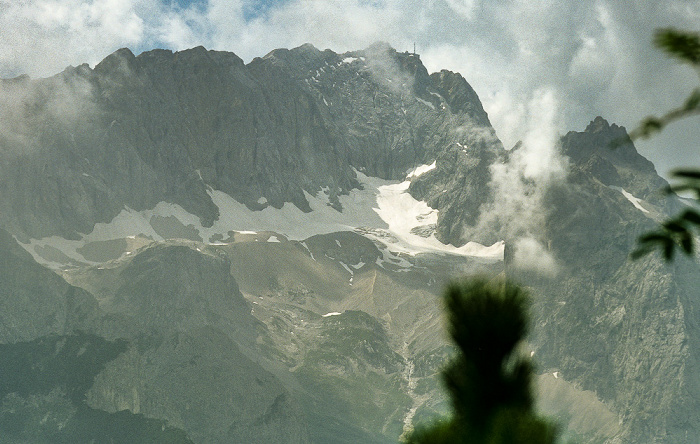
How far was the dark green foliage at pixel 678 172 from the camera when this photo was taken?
6.05 metres

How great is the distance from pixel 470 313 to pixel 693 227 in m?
5.76

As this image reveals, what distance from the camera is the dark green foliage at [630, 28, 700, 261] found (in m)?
6.05

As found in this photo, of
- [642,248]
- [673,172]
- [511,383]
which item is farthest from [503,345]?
[673,172]

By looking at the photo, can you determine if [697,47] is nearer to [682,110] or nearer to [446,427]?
[682,110]

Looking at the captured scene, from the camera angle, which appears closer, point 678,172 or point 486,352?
point 678,172

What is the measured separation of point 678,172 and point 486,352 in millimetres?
6477

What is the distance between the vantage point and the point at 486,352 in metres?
12.1

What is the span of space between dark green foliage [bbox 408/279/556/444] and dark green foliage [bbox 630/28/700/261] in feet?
17.9

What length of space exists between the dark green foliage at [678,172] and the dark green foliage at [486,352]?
17.9ft

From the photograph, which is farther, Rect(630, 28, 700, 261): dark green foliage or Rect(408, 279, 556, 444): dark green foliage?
Rect(408, 279, 556, 444): dark green foliage

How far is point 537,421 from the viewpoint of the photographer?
10273mm

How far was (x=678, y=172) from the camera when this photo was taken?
6.06m

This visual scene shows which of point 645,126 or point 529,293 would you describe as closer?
point 645,126

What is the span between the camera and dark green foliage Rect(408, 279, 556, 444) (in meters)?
11.9
